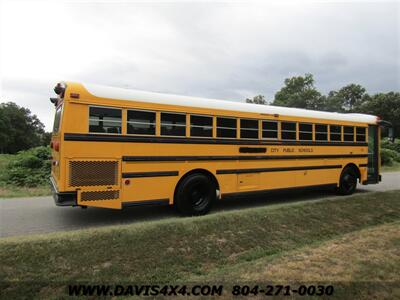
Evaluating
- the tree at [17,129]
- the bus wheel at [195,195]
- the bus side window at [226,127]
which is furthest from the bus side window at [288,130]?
the tree at [17,129]

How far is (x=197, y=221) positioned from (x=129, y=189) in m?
1.40

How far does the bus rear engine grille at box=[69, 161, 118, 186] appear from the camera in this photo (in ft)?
17.5

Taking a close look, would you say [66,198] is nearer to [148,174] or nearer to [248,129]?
[148,174]

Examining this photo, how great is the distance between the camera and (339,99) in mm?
60781

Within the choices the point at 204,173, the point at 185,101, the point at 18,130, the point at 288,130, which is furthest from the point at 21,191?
the point at 18,130

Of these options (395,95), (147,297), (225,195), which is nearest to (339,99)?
(395,95)

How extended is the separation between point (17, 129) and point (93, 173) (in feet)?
202

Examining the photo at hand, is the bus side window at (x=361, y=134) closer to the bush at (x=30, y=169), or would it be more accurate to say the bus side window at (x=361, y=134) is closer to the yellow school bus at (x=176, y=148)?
the yellow school bus at (x=176, y=148)

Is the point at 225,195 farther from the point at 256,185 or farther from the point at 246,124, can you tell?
the point at 246,124

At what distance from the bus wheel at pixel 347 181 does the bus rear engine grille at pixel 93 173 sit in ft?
22.3

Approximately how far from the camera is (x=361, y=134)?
968 cm

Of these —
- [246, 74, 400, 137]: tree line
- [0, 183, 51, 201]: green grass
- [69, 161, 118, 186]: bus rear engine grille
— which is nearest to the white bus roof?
[69, 161, 118, 186]: bus rear engine grille

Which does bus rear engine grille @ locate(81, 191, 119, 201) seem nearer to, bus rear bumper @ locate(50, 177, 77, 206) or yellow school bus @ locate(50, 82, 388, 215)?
yellow school bus @ locate(50, 82, 388, 215)

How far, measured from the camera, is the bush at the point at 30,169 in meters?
10.1
